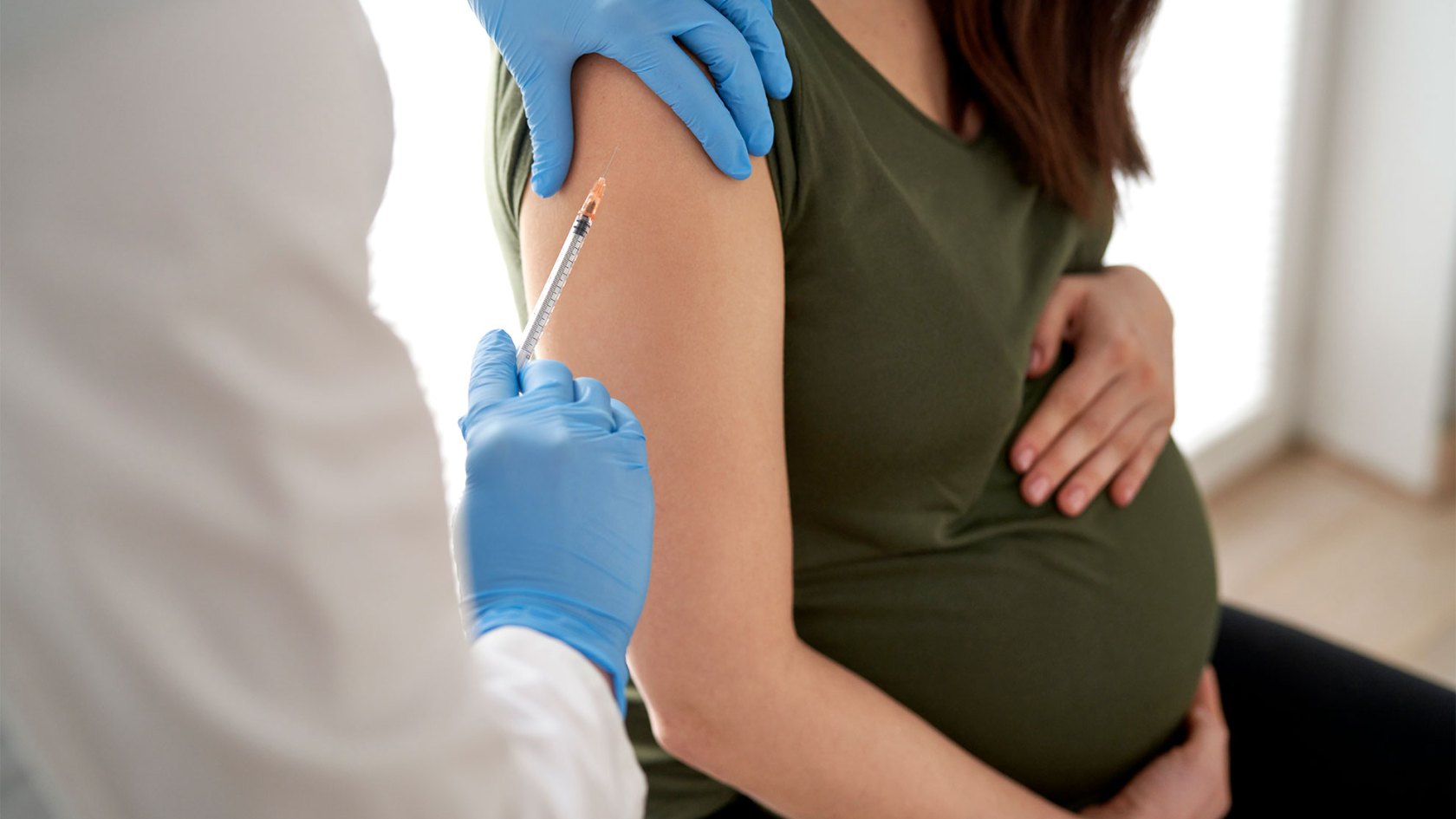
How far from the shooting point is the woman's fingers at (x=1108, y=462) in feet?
3.55

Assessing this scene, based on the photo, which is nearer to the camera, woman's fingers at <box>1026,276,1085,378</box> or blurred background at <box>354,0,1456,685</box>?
woman's fingers at <box>1026,276,1085,378</box>

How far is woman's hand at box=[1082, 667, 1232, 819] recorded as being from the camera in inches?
43.1

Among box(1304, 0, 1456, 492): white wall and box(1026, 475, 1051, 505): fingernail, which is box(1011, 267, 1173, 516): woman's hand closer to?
box(1026, 475, 1051, 505): fingernail

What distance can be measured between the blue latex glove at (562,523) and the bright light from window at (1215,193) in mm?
1582

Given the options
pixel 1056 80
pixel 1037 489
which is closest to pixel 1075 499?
pixel 1037 489

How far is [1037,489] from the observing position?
1.07m

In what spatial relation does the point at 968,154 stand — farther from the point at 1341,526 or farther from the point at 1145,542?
the point at 1341,526

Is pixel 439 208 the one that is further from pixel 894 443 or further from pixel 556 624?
pixel 556 624

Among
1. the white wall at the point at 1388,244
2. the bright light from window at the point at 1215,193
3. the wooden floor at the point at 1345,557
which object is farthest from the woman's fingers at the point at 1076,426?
the white wall at the point at 1388,244

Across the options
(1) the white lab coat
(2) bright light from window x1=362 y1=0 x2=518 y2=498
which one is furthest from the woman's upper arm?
(2) bright light from window x1=362 y1=0 x2=518 y2=498

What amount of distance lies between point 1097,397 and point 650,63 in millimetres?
614

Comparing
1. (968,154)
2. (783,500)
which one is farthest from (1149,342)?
(783,500)

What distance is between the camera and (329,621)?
47cm

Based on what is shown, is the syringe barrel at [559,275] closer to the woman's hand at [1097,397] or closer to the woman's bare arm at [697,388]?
the woman's bare arm at [697,388]
